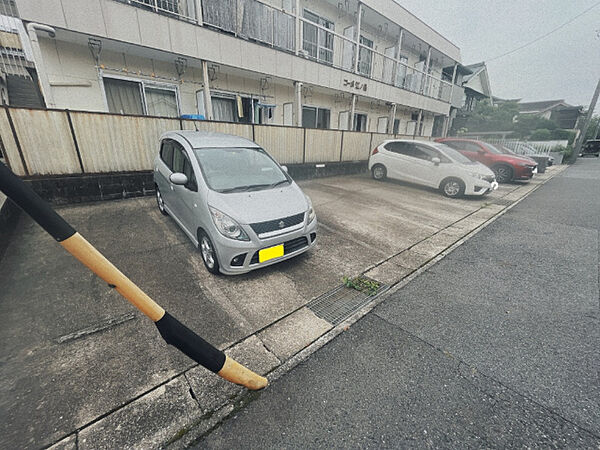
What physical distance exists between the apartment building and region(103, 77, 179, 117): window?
24mm

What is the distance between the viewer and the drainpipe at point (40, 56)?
185 inches

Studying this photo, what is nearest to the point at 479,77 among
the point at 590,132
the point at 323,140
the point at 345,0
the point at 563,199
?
the point at 345,0

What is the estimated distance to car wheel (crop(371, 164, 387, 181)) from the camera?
9.07 meters

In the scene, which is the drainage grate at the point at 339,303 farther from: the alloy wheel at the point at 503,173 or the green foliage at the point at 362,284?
the alloy wheel at the point at 503,173

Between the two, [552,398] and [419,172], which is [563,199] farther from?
[552,398]

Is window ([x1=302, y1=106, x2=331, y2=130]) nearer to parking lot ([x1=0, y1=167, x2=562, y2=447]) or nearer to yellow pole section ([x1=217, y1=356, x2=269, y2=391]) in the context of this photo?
parking lot ([x1=0, y1=167, x2=562, y2=447])

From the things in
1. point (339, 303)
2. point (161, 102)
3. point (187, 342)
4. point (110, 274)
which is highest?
point (161, 102)

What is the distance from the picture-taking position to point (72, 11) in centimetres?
489

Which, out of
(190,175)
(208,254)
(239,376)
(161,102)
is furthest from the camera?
(161,102)

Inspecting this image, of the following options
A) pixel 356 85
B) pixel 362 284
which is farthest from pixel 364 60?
pixel 362 284

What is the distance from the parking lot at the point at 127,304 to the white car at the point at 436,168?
2754mm

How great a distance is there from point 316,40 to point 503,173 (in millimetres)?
9148

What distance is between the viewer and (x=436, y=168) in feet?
24.6

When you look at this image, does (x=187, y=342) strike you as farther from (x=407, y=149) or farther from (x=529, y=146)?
(x=529, y=146)
